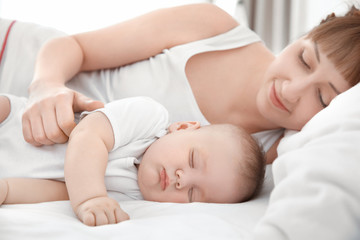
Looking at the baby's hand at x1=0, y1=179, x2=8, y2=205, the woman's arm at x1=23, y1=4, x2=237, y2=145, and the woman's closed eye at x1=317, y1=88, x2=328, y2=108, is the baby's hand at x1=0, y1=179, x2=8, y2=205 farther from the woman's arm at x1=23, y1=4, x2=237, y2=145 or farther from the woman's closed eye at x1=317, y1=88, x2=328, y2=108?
the woman's closed eye at x1=317, y1=88, x2=328, y2=108

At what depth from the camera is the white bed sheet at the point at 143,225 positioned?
0.70 m

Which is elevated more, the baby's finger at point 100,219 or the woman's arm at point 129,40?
the woman's arm at point 129,40

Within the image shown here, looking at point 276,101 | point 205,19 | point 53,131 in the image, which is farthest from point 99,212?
point 205,19

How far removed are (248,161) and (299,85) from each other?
27cm

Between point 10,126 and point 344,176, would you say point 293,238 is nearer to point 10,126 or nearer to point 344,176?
point 344,176

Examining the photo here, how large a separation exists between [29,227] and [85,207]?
0.60ft

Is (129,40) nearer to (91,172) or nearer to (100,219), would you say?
(91,172)

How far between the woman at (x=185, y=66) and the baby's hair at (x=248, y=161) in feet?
0.56

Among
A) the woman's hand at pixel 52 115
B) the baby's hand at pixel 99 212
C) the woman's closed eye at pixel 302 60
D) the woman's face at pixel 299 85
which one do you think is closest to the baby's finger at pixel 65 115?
the woman's hand at pixel 52 115

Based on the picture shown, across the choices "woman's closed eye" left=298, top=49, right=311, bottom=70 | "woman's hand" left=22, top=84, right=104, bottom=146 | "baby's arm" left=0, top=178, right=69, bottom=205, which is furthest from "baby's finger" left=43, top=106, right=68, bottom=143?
"woman's closed eye" left=298, top=49, right=311, bottom=70

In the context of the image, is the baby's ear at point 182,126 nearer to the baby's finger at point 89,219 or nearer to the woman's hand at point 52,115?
the woman's hand at point 52,115

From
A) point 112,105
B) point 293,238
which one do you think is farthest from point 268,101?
point 293,238

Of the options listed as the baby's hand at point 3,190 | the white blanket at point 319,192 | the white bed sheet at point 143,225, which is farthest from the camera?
the baby's hand at point 3,190

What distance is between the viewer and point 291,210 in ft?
1.97
